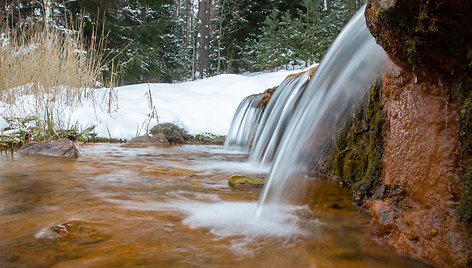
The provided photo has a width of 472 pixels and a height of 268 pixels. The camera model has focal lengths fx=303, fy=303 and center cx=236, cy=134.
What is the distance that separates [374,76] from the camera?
74.3 inches

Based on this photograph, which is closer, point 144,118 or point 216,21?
point 144,118

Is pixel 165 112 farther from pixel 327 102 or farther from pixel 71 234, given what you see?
pixel 71 234

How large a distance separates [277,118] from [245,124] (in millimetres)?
1578

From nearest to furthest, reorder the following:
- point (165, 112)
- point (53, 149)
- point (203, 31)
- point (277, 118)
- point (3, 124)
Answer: point (53, 149), point (277, 118), point (3, 124), point (165, 112), point (203, 31)

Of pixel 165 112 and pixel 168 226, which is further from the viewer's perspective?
pixel 165 112

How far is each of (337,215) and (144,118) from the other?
494 cm

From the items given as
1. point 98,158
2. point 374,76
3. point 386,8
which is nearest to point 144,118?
point 98,158

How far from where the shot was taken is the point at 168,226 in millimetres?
1339

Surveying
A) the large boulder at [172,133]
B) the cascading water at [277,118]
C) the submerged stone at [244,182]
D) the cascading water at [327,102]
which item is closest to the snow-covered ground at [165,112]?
the large boulder at [172,133]

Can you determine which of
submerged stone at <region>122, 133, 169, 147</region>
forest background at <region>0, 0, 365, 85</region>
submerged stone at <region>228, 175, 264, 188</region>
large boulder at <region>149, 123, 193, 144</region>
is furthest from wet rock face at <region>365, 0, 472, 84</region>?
forest background at <region>0, 0, 365, 85</region>

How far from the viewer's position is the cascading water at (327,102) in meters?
1.89

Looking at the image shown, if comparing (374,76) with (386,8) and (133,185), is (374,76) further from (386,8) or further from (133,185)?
(133,185)

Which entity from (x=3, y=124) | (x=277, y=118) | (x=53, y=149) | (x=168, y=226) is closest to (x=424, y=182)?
(x=168, y=226)

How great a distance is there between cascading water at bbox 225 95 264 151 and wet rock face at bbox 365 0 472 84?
3.39 metres
